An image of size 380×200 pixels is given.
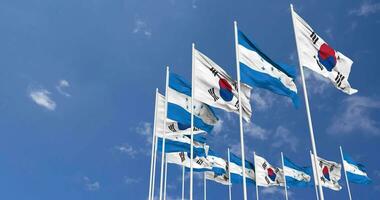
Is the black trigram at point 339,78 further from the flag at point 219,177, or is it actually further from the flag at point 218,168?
the flag at point 219,177

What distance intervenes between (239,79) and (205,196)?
27.0 m

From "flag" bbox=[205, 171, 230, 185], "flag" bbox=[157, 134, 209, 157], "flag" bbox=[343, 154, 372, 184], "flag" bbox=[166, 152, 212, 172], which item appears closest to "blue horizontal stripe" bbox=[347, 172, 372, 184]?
"flag" bbox=[343, 154, 372, 184]

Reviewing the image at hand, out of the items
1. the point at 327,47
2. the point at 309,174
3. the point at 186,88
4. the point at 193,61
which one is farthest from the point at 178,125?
the point at 309,174

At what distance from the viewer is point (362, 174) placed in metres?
41.9

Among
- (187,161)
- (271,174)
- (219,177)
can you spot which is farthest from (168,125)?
(271,174)

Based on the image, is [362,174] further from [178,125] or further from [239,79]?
[239,79]

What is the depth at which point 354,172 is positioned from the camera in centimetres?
4134

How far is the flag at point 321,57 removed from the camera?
695 inches

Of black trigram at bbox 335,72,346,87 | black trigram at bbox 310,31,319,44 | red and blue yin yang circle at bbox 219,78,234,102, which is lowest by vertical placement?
black trigram at bbox 335,72,346,87

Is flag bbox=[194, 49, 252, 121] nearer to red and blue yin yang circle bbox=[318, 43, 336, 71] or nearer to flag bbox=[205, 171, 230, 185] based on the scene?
red and blue yin yang circle bbox=[318, 43, 336, 71]

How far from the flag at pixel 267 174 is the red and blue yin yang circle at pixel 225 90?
19806 mm

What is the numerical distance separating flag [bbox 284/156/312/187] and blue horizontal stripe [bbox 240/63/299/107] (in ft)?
73.8

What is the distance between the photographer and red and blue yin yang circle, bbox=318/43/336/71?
17.8m

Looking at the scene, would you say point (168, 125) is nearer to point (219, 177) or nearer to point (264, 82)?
point (264, 82)
